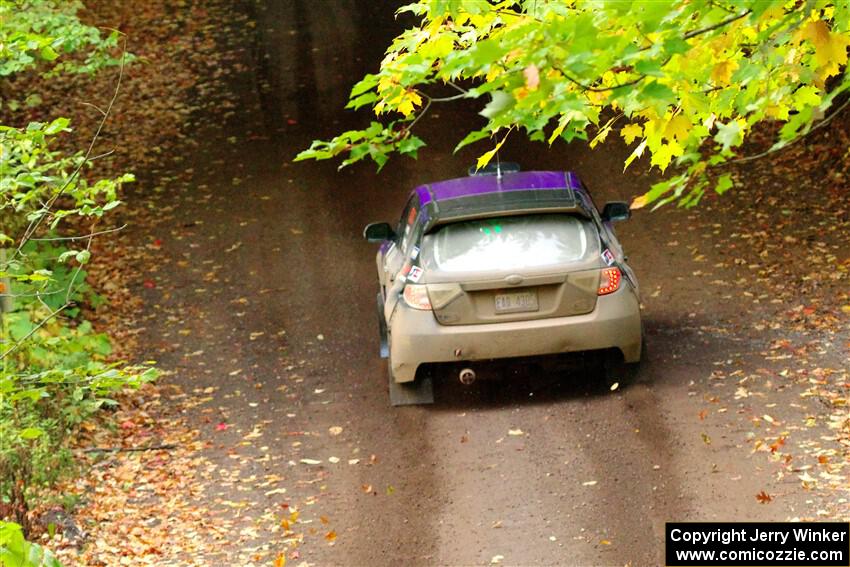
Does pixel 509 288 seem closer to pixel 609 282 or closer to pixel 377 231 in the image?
pixel 609 282

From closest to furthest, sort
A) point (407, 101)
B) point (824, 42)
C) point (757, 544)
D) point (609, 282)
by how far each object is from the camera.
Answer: point (824, 42) < point (407, 101) < point (757, 544) < point (609, 282)

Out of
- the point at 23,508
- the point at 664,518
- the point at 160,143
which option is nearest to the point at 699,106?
the point at 664,518

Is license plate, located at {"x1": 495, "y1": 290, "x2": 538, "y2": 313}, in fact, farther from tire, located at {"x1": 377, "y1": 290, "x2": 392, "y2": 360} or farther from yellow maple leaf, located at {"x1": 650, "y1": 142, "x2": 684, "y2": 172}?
yellow maple leaf, located at {"x1": 650, "y1": 142, "x2": 684, "y2": 172}

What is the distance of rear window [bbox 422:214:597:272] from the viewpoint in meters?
10.0

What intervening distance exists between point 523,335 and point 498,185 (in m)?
1.50

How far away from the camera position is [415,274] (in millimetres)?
10195

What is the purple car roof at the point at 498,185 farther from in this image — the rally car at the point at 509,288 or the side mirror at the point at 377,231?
the side mirror at the point at 377,231

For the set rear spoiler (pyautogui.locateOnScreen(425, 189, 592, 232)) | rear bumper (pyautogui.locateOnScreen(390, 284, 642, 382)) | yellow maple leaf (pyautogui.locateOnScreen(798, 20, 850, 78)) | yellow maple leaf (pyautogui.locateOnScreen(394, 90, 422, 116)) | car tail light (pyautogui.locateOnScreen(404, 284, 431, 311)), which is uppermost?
yellow maple leaf (pyautogui.locateOnScreen(798, 20, 850, 78))

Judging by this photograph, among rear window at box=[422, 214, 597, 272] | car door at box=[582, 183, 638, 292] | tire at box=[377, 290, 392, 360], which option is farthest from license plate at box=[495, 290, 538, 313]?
tire at box=[377, 290, 392, 360]

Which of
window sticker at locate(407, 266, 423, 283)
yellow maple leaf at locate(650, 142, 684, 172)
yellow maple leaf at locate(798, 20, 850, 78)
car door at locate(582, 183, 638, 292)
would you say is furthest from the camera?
car door at locate(582, 183, 638, 292)

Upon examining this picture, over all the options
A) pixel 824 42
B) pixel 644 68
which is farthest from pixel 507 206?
pixel 644 68

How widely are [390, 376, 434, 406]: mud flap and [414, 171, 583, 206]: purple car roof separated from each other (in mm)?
1589

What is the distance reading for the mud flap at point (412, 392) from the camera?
10.7 m

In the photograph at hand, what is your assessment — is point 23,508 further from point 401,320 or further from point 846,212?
point 846,212
